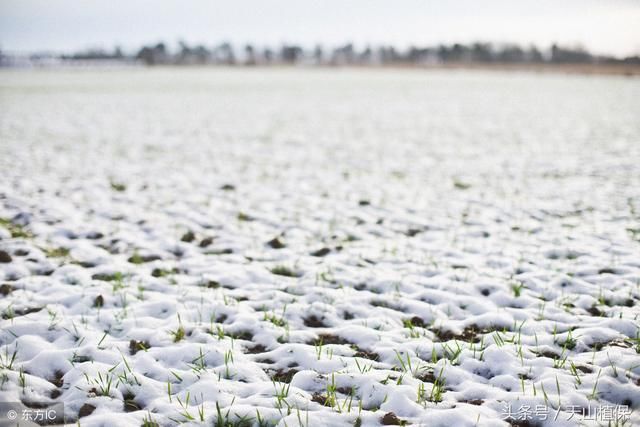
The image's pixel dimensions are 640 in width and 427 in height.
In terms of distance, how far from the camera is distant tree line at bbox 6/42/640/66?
141m

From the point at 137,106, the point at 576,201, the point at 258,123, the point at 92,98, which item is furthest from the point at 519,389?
the point at 92,98

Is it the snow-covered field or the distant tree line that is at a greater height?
the distant tree line

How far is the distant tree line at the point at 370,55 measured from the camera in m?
141

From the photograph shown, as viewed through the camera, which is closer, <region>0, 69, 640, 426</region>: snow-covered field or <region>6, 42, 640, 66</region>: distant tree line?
<region>0, 69, 640, 426</region>: snow-covered field

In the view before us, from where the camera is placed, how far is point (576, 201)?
755 centimetres

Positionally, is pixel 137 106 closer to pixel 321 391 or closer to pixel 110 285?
pixel 110 285

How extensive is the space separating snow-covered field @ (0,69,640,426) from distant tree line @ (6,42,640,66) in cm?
13515

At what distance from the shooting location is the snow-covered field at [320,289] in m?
3.12

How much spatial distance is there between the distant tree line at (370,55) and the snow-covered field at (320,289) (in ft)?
443

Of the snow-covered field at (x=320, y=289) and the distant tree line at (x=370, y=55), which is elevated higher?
the distant tree line at (x=370, y=55)

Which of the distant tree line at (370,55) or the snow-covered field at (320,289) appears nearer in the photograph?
the snow-covered field at (320,289)

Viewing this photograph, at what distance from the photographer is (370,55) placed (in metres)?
160

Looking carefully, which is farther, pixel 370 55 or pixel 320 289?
pixel 370 55

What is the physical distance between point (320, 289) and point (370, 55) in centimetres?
16698
